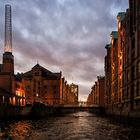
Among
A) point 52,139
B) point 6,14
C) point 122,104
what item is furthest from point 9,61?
point 52,139

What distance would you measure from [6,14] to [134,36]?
65691 mm

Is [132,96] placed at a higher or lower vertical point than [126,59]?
lower

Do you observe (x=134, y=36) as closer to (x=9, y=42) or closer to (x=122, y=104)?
(x=122, y=104)

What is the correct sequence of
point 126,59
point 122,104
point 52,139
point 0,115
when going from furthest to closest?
point 122,104 < point 126,59 < point 0,115 < point 52,139

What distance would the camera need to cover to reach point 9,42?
13812 cm

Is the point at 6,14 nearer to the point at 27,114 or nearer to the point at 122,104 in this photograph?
the point at 27,114

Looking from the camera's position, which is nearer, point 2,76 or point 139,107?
point 139,107

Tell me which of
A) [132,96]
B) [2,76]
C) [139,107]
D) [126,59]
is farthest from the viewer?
[2,76]

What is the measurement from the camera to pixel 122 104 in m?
108

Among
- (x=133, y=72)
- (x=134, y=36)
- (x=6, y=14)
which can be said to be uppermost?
(x=6, y=14)

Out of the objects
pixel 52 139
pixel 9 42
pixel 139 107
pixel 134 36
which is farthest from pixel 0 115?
pixel 9 42

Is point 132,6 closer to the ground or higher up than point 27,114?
higher up

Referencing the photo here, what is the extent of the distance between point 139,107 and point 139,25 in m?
18.2

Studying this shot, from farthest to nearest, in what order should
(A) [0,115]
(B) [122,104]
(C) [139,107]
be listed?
(B) [122,104]
(A) [0,115]
(C) [139,107]
